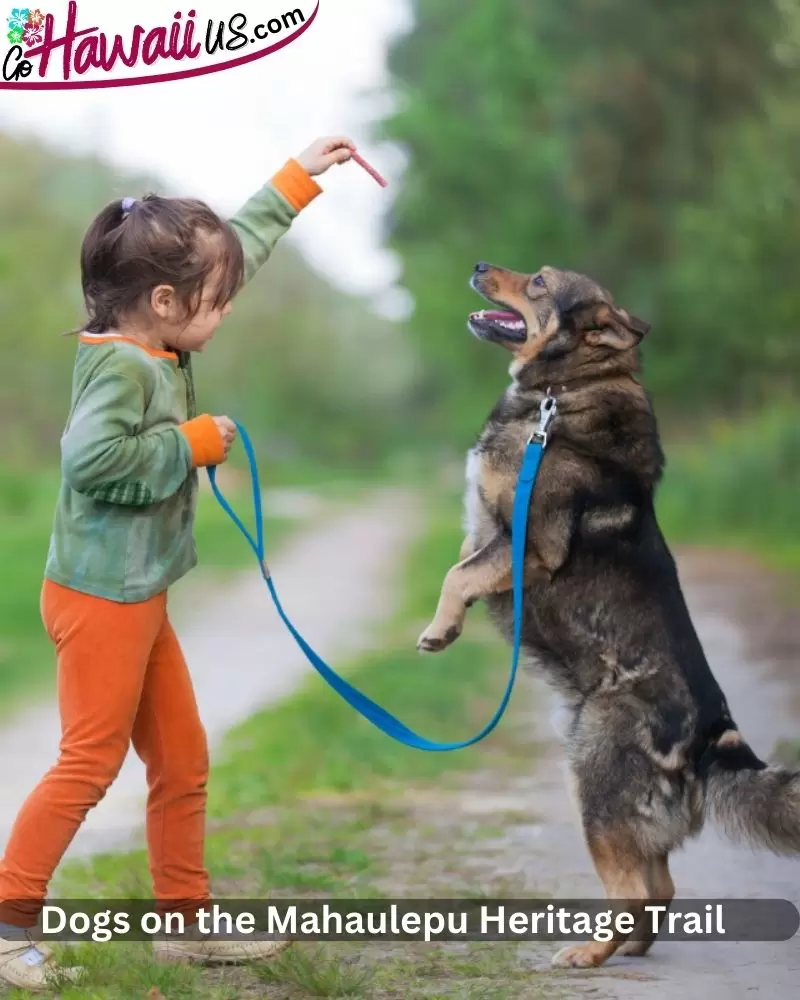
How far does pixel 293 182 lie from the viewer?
394 cm

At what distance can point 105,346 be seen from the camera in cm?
346

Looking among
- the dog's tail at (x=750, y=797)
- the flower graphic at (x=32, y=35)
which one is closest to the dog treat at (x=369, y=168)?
the dog's tail at (x=750, y=797)

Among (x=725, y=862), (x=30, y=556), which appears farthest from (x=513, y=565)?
(x=30, y=556)

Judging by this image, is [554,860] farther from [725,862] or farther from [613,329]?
[613,329]

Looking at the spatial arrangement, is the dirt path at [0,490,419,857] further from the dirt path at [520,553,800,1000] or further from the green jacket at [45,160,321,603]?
the green jacket at [45,160,321,603]

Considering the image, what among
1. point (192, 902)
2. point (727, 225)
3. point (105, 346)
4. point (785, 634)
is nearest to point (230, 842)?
point (192, 902)

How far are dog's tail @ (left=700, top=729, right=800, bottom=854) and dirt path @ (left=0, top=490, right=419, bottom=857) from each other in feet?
9.91

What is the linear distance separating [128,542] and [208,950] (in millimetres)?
1088

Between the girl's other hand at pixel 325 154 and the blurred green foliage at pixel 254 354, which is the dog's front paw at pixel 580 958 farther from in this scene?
the blurred green foliage at pixel 254 354

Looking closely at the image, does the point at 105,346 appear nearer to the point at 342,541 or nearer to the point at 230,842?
the point at 230,842

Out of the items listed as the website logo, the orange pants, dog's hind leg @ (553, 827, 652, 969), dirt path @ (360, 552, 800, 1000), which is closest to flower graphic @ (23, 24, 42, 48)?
the website logo

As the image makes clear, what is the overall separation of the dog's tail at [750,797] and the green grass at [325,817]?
66 cm

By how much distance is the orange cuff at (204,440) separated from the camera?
3449 millimetres

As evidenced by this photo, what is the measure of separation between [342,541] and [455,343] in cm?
267
